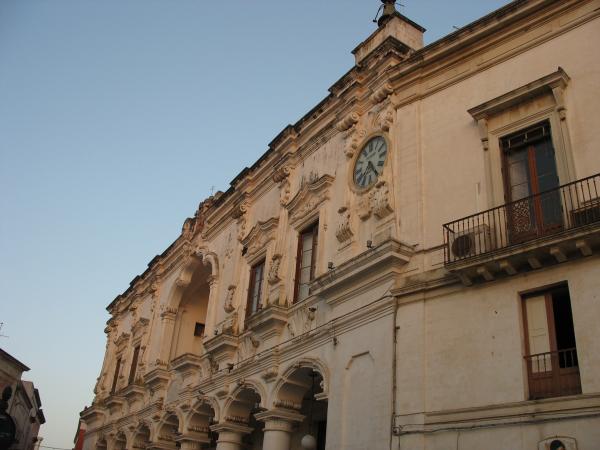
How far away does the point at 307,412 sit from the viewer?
55.0 ft

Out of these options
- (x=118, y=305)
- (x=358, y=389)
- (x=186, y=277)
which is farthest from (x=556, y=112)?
(x=118, y=305)

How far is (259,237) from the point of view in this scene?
60.8 ft

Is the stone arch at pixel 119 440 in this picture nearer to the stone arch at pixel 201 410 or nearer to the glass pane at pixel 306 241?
the stone arch at pixel 201 410

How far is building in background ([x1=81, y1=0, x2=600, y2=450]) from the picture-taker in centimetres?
967

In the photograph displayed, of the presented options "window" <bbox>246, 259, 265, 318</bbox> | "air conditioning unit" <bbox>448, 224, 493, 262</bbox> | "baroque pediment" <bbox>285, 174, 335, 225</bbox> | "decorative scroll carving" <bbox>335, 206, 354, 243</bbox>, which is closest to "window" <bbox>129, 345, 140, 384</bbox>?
"window" <bbox>246, 259, 265, 318</bbox>

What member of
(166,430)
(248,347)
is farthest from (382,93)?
(166,430)

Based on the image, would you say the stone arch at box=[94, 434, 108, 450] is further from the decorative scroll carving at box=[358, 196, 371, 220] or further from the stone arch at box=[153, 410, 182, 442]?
the decorative scroll carving at box=[358, 196, 371, 220]

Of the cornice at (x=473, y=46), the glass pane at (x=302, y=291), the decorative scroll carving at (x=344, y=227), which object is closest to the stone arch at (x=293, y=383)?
the glass pane at (x=302, y=291)

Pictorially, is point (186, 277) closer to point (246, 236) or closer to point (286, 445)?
point (246, 236)

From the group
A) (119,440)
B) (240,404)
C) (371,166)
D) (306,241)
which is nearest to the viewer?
(371,166)

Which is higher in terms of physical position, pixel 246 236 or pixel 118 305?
pixel 118 305

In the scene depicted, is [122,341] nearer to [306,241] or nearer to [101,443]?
[101,443]

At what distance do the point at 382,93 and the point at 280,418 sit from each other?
763 cm

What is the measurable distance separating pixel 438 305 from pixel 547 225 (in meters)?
2.29
